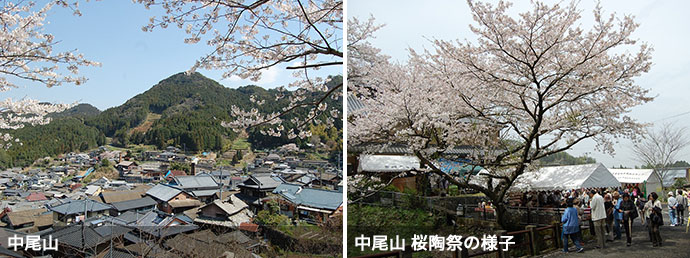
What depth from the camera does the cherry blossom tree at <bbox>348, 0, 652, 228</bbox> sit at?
354 cm

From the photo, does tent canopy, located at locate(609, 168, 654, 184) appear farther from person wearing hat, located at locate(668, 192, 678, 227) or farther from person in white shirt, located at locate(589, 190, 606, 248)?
person in white shirt, located at locate(589, 190, 606, 248)

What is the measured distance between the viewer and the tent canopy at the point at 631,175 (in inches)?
157

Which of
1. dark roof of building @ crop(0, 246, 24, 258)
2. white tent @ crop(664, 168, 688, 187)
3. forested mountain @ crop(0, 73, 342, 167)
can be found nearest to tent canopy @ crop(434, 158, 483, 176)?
white tent @ crop(664, 168, 688, 187)

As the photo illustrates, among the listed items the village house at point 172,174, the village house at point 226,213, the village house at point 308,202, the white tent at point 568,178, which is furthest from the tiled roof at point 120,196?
the white tent at point 568,178

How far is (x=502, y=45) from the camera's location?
12.1ft

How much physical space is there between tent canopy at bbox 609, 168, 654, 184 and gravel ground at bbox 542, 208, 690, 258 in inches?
16.9

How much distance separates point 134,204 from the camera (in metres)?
3.00

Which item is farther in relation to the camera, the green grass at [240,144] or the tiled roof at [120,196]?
the green grass at [240,144]

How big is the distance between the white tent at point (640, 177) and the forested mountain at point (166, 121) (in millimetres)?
3372

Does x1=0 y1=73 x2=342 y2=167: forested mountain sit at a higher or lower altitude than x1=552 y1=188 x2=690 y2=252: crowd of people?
higher

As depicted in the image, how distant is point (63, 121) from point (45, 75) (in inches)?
14.0

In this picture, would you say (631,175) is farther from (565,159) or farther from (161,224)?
(161,224)

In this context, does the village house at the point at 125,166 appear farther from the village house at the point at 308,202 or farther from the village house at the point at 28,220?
the village house at the point at 308,202

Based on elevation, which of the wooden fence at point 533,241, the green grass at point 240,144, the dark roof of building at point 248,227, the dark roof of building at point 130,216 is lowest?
the wooden fence at point 533,241
